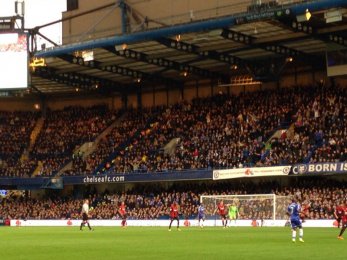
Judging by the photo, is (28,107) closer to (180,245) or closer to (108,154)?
(108,154)

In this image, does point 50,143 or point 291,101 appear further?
point 50,143

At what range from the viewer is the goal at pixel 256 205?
5691cm

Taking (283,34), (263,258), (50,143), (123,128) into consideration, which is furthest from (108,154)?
(263,258)

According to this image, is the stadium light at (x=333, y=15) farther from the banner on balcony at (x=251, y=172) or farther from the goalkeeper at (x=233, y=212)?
the goalkeeper at (x=233, y=212)

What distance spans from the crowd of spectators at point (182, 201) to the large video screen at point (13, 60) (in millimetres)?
12496

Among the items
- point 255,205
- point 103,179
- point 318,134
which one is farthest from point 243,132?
point 103,179

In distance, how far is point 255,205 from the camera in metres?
58.1

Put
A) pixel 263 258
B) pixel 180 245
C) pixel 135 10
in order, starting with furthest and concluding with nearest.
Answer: pixel 135 10, pixel 180 245, pixel 263 258

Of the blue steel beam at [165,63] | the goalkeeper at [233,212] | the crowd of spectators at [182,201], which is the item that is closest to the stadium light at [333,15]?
the crowd of spectators at [182,201]

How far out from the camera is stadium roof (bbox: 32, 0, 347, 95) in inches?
2184

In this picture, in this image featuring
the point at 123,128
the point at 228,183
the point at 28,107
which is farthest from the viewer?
the point at 28,107

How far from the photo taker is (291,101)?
6694 cm

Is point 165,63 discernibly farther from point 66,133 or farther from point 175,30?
point 66,133

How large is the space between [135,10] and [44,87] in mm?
16121
